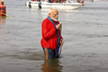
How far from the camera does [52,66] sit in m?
8.12

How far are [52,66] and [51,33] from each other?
3.54 ft

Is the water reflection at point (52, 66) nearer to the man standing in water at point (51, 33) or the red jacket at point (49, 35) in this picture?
the man standing in water at point (51, 33)

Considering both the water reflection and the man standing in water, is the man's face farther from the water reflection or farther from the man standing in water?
the water reflection

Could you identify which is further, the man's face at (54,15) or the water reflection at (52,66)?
the water reflection at (52,66)

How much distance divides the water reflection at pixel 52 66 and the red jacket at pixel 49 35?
510 mm

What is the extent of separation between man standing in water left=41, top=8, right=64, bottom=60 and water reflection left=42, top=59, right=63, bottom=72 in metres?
0.36

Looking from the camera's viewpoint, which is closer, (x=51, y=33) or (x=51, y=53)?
(x=51, y=33)

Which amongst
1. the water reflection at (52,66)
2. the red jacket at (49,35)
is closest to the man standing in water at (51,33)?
the red jacket at (49,35)

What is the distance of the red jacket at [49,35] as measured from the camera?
24.3 ft

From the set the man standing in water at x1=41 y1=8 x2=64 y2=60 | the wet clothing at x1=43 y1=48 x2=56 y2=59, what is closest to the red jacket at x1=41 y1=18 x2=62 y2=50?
the man standing in water at x1=41 y1=8 x2=64 y2=60

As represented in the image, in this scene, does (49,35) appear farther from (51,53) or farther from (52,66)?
(52,66)

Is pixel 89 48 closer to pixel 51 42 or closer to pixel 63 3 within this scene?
pixel 51 42

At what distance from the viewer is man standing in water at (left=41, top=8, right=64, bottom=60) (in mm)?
7422

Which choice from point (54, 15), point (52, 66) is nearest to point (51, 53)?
point (52, 66)
